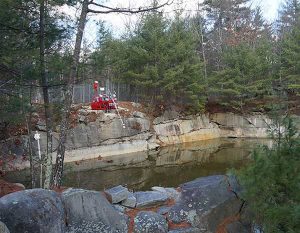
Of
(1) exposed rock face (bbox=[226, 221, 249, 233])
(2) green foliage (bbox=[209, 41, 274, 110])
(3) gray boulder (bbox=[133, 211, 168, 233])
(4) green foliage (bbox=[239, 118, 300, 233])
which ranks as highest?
(2) green foliage (bbox=[209, 41, 274, 110])

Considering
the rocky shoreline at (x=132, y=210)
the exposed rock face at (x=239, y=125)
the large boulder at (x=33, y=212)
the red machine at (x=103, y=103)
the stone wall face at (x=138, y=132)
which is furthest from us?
the exposed rock face at (x=239, y=125)

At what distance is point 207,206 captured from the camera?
16.7 ft

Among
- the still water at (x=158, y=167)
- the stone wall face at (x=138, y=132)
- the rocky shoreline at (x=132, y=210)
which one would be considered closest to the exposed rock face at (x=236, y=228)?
the rocky shoreline at (x=132, y=210)

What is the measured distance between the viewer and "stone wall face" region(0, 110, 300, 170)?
48.8 ft

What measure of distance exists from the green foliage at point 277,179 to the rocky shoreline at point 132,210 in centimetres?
160

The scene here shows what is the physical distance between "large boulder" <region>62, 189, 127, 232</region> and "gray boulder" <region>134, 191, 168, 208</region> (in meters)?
0.48

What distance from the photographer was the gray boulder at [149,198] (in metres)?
5.38

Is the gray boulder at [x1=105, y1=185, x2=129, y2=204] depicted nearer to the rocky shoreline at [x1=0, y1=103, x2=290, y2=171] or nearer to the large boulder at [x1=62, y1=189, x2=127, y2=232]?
the large boulder at [x1=62, y1=189, x2=127, y2=232]

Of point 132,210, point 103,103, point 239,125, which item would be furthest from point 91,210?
point 239,125

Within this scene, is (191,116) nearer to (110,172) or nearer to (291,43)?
(291,43)

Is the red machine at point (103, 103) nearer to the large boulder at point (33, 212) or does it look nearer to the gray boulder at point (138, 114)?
the gray boulder at point (138, 114)

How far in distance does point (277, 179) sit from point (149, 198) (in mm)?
2610

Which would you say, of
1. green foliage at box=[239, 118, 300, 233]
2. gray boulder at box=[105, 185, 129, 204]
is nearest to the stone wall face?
gray boulder at box=[105, 185, 129, 204]

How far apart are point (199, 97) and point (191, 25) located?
6989mm
